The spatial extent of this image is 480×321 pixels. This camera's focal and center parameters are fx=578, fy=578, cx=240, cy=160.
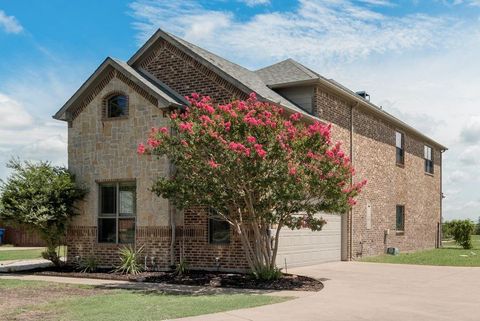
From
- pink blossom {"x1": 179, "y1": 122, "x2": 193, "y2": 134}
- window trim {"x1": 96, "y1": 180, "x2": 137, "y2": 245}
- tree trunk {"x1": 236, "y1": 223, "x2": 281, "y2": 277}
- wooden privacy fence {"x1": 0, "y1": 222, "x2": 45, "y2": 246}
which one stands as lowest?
wooden privacy fence {"x1": 0, "y1": 222, "x2": 45, "y2": 246}

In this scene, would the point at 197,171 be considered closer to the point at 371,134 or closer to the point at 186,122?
the point at 186,122

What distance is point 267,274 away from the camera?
48.9 ft

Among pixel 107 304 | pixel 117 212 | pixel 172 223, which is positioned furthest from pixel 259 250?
pixel 117 212

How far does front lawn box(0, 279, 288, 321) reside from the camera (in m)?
10.0

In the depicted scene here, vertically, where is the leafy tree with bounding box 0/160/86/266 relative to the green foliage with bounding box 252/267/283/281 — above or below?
above

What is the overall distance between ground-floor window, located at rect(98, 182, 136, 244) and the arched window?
2.22 m

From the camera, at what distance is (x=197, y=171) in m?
14.4

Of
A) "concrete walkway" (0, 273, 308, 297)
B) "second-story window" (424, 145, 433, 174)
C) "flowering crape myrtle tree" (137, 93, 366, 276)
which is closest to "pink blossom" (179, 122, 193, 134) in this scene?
"flowering crape myrtle tree" (137, 93, 366, 276)

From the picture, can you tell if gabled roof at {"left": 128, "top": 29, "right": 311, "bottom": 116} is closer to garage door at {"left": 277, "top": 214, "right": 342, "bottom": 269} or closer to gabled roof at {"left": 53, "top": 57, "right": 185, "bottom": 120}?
gabled roof at {"left": 53, "top": 57, "right": 185, "bottom": 120}

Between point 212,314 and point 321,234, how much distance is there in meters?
11.2

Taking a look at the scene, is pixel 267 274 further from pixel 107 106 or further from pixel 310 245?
pixel 107 106

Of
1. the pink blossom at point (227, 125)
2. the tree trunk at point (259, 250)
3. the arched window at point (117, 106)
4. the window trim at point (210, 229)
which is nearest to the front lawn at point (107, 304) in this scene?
the tree trunk at point (259, 250)

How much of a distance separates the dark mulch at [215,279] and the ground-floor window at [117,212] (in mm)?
1219

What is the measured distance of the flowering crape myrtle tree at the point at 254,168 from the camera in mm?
13617
